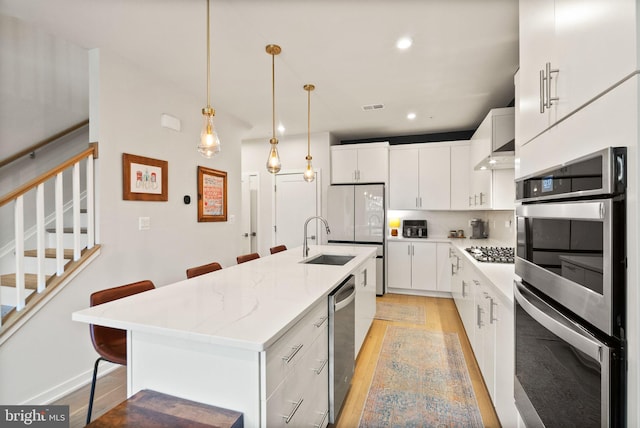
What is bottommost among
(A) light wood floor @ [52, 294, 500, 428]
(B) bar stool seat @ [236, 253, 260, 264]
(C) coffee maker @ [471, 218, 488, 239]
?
(A) light wood floor @ [52, 294, 500, 428]

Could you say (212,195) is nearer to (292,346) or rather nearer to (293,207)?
(293,207)

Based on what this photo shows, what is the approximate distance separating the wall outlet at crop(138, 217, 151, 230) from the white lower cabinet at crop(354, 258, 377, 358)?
6.59 feet

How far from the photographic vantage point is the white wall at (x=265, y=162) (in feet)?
16.5

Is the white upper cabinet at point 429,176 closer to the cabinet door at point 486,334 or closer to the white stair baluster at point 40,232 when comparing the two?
the cabinet door at point 486,334

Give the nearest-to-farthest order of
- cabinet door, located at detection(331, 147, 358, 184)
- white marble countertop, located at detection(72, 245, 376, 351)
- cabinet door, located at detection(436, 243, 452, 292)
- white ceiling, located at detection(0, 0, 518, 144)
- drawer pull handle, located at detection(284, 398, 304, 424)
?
1. white marble countertop, located at detection(72, 245, 376, 351)
2. drawer pull handle, located at detection(284, 398, 304, 424)
3. white ceiling, located at detection(0, 0, 518, 144)
4. cabinet door, located at detection(436, 243, 452, 292)
5. cabinet door, located at detection(331, 147, 358, 184)

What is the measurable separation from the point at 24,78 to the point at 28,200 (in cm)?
112

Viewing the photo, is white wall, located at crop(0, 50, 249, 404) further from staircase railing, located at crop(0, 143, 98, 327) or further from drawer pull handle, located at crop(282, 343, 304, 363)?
drawer pull handle, located at crop(282, 343, 304, 363)

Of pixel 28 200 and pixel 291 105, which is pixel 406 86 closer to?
pixel 291 105

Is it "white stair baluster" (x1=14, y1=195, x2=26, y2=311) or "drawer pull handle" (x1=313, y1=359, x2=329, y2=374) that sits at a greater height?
"white stair baluster" (x1=14, y1=195, x2=26, y2=311)

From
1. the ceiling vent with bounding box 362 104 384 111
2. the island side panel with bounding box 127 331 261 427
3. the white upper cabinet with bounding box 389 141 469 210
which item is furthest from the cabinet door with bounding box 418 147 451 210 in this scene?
the island side panel with bounding box 127 331 261 427

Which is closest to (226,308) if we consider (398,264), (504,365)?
(504,365)

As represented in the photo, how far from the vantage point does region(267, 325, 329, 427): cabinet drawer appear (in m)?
1.15

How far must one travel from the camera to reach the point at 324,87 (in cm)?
318

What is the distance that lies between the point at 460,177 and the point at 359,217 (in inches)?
64.8
